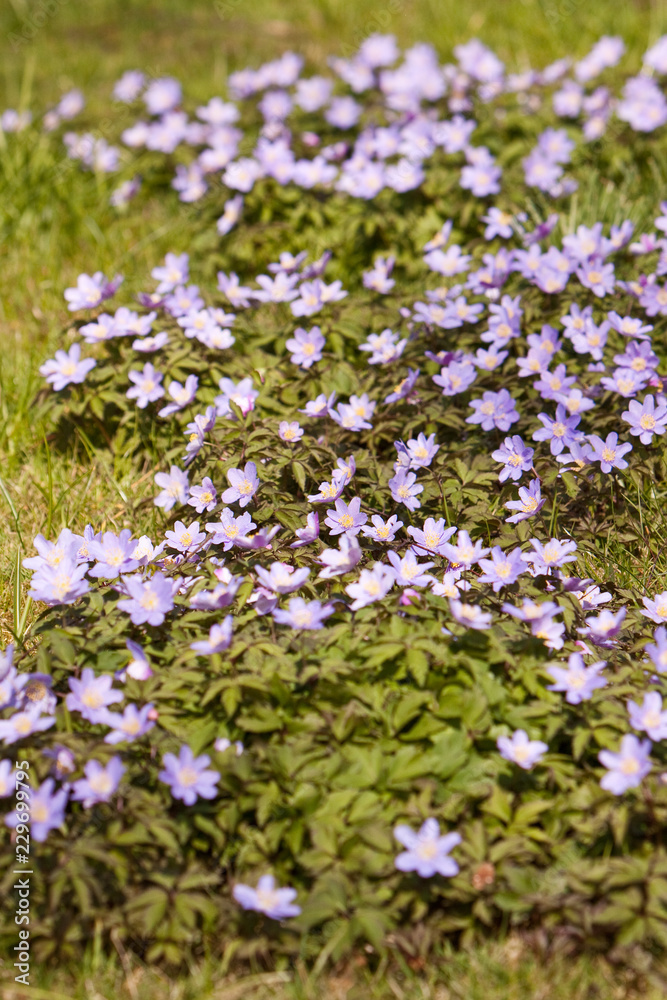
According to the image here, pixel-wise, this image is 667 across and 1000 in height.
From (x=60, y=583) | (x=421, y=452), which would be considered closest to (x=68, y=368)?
(x=60, y=583)

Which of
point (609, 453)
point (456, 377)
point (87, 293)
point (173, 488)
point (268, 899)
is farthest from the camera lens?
point (87, 293)

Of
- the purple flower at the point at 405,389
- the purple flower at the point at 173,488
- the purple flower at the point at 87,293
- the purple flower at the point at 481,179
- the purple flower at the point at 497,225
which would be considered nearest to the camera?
the purple flower at the point at 173,488

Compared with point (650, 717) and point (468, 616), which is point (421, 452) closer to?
point (468, 616)

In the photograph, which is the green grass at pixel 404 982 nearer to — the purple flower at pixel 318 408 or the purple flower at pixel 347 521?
the purple flower at pixel 347 521

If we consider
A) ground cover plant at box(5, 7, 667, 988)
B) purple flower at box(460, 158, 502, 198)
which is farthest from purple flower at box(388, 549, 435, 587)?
purple flower at box(460, 158, 502, 198)

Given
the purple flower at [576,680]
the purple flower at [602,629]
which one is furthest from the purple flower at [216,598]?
the purple flower at [602,629]

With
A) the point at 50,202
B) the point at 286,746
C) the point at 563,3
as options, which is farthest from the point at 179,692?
the point at 563,3
